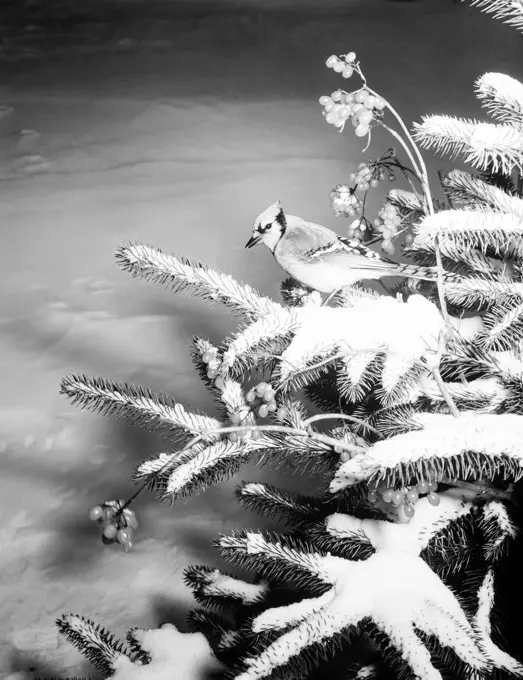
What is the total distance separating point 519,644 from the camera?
48cm

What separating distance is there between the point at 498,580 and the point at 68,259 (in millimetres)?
1758

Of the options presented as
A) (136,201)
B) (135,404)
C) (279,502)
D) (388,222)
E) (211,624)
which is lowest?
(136,201)

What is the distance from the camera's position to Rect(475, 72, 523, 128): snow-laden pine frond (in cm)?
49

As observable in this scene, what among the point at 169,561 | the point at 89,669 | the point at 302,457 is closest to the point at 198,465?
the point at 302,457

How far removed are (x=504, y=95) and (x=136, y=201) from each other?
198 centimetres

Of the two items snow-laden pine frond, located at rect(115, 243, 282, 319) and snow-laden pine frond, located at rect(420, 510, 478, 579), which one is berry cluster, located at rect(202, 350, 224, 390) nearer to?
snow-laden pine frond, located at rect(115, 243, 282, 319)

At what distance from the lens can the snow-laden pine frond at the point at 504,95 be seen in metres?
0.49

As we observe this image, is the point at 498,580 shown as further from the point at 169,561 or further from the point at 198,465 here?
the point at 169,561

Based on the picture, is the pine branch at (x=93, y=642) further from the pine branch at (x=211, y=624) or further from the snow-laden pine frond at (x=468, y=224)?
the snow-laden pine frond at (x=468, y=224)

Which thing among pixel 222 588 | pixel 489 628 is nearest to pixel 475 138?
pixel 489 628

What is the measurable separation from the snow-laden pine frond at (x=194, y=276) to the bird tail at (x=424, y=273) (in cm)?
15

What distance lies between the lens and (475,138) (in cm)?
48

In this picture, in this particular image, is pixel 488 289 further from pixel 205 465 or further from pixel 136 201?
pixel 136 201

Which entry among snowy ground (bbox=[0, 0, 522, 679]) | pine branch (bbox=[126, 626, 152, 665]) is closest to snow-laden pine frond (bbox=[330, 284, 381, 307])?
pine branch (bbox=[126, 626, 152, 665])
